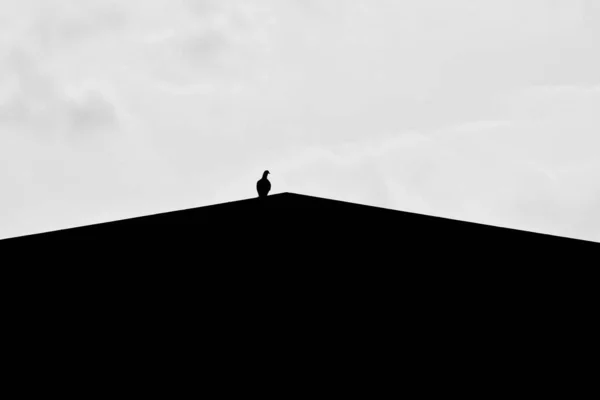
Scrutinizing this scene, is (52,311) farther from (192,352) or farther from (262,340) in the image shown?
(262,340)

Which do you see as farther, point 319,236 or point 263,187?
point 263,187

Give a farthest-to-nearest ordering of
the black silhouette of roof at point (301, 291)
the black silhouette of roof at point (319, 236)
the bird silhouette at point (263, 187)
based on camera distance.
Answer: the bird silhouette at point (263, 187) < the black silhouette of roof at point (319, 236) < the black silhouette of roof at point (301, 291)

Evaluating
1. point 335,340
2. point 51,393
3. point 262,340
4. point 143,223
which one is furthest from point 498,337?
point 51,393

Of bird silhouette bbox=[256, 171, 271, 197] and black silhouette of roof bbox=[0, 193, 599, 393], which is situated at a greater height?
bird silhouette bbox=[256, 171, 271, 197]

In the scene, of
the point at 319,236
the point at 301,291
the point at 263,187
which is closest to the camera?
the point at 301,291

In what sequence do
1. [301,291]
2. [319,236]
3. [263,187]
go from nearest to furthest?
[301,291] → [319,236] → [263,187]

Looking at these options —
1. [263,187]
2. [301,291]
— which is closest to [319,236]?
[301,291]

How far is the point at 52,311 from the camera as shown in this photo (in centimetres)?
597

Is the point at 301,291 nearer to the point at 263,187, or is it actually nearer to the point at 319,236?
the point at 319,236

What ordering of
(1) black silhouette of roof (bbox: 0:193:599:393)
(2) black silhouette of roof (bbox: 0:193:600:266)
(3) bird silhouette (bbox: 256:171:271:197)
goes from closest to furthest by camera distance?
(1) black silhouette of roof (bbox: 0:193:599:393)
(2) black silhouette of roof (bbox: 0:193:600:266)
(3) bird silhouette (bbox: 256:171:271:197)

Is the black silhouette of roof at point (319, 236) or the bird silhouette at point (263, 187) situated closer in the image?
the black silhouette of roof at point (319, 236)

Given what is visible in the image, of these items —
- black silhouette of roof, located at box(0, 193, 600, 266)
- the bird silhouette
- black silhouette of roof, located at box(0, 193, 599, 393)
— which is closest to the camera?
black silhouette of roof, located at box(0, 193, 599, 393)

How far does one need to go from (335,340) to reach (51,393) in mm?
1957

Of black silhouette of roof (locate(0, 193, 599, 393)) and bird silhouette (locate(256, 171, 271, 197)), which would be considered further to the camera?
bird silhouette (locate(256, 171, 271, 197))
